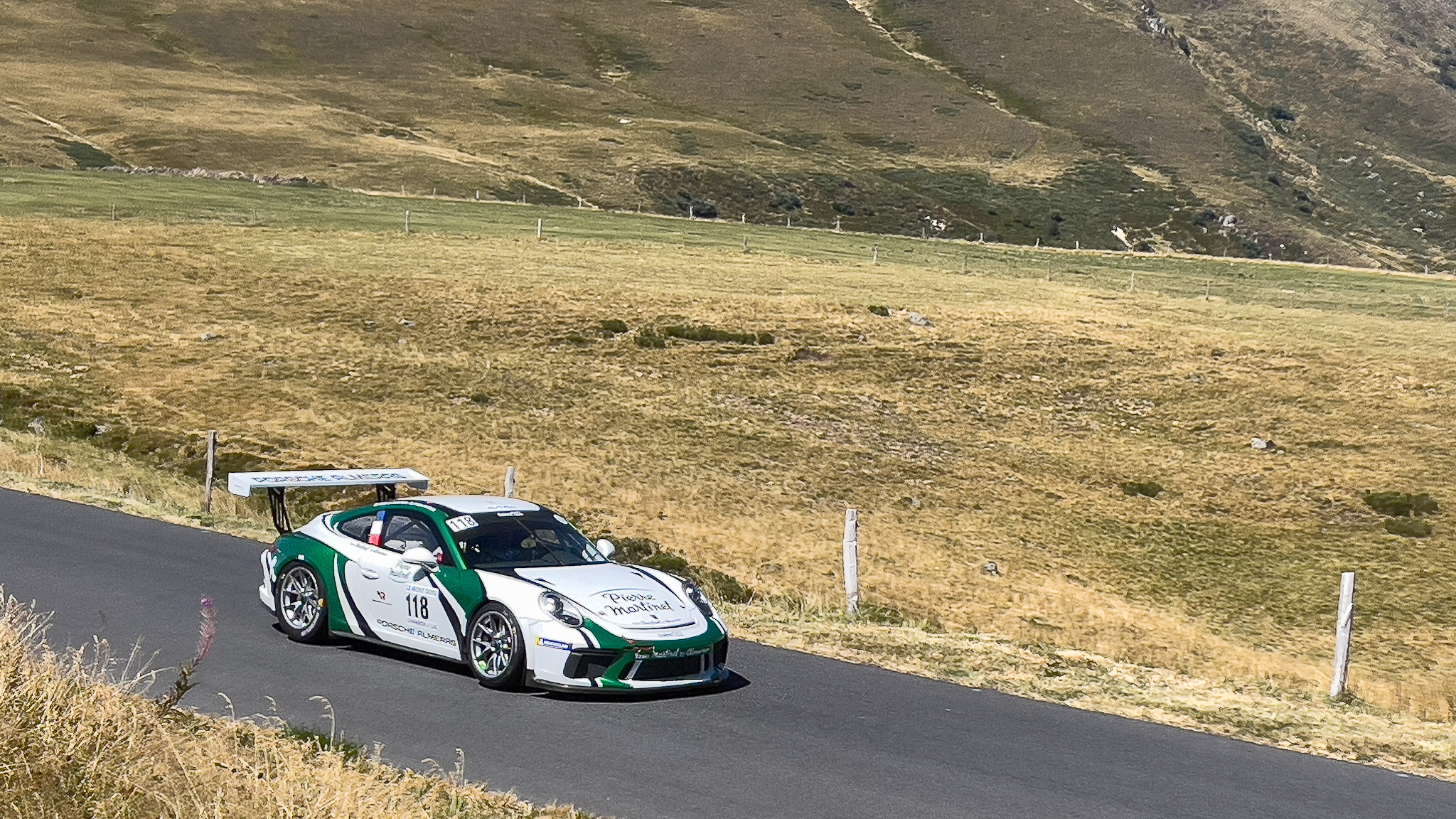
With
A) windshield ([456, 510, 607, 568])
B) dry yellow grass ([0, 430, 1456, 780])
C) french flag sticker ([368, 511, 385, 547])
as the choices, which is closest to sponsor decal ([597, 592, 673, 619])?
windshield ([456, 510, 607, 568])

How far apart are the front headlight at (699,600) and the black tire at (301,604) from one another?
3229 mm

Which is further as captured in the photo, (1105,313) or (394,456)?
(1105,313)

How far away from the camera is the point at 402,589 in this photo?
13227mm

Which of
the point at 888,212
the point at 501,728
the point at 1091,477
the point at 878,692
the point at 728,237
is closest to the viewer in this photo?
the point at 501,728

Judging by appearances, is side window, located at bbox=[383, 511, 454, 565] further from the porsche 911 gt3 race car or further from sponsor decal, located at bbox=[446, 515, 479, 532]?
sponsor decal, located at bbox=[446, 515, 479, 532]

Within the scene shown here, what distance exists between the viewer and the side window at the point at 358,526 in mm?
13922

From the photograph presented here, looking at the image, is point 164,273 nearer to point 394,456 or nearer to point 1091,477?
point 394,456

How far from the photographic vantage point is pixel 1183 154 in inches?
6624

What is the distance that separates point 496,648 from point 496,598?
0.41 m

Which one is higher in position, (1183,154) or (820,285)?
(1183,154)

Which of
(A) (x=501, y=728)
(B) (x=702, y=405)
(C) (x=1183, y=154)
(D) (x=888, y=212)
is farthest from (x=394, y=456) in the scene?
(C) (x=1183, y=154)

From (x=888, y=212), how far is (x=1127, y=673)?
368 ft

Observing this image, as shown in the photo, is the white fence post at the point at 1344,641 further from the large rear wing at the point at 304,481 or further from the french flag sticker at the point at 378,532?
the large rear wing at the point at 304,481

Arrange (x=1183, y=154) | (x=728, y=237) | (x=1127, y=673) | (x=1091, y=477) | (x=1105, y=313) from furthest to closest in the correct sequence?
1. (x=1183, y=154)
2. (x=728, y=237)
3. (x=1105, y=313)
4. (x=1091, y=477)
5. (x=1127, y=673)
